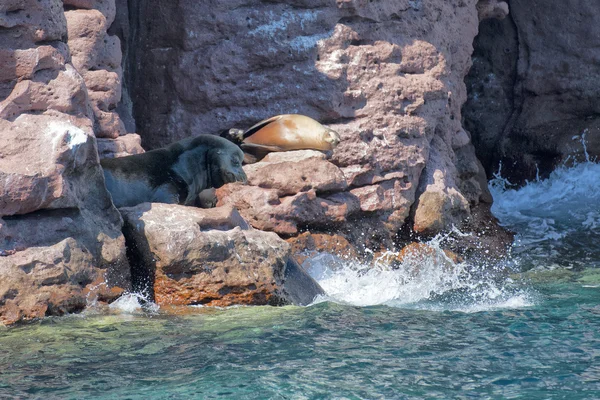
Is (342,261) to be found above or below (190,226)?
below

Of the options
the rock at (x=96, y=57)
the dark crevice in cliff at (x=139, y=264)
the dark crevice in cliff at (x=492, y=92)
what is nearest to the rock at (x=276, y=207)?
the rock at (x=96, y=57)

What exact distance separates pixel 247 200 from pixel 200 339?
9.17 ft

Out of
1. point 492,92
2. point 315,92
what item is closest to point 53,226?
point 315,92

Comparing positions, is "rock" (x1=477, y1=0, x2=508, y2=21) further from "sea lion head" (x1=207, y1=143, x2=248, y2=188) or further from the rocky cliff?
"sea lion head" (x1=207, y1=143, x2=248, y2=188)

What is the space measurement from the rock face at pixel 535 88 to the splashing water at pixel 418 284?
13.1 feet

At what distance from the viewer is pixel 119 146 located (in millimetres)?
7637

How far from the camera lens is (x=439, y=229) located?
9.09 metres

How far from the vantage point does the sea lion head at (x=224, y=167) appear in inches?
299

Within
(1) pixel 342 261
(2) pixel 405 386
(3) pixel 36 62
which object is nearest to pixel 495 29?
(1) pixel 342 261

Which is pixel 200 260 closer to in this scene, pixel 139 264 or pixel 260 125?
pixel 139 264

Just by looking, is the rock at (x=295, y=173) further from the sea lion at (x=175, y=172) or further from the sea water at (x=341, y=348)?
the sea water at (x=341, y=348)

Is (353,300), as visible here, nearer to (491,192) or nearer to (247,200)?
(247,200)

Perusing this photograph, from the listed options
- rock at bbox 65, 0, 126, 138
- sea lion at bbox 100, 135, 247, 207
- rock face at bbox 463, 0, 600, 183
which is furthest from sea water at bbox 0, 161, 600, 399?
rock face at bbox 463, 0, 600, 183

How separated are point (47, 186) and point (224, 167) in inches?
89.8
